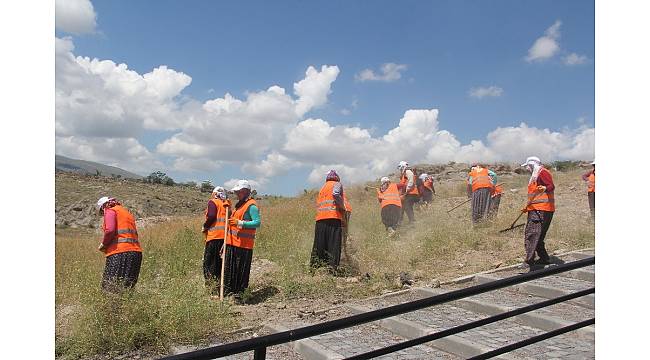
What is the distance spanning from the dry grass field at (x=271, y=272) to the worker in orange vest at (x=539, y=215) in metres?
0.72

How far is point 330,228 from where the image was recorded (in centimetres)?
862

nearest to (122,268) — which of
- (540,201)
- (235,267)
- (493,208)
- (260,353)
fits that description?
(235,267)

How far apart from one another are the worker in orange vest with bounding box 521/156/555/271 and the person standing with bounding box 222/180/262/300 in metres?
3.96

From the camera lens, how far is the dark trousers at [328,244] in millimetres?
8594

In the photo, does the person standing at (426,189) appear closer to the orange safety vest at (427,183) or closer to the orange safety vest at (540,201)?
the orange safety vest at (427,183)

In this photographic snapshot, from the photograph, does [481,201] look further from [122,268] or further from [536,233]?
[122,268]

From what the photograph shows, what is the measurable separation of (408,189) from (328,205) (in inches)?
188

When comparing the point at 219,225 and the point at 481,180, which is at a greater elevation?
the point at 481,180

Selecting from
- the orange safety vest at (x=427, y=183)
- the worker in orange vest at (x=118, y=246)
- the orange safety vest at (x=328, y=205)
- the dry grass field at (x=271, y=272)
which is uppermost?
the orange safety vest at (x=427, y=183)

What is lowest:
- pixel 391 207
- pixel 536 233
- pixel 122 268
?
pixel 122 268

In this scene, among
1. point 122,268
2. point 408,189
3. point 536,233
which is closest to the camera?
point 122,268

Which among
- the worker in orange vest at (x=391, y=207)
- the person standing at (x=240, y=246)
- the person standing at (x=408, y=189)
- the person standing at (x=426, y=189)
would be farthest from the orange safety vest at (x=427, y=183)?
the person standing at (x=240, y=246)

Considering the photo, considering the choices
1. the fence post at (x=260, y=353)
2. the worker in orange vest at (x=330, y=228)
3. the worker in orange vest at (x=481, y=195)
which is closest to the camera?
the fence post at (x=260, y=353)
